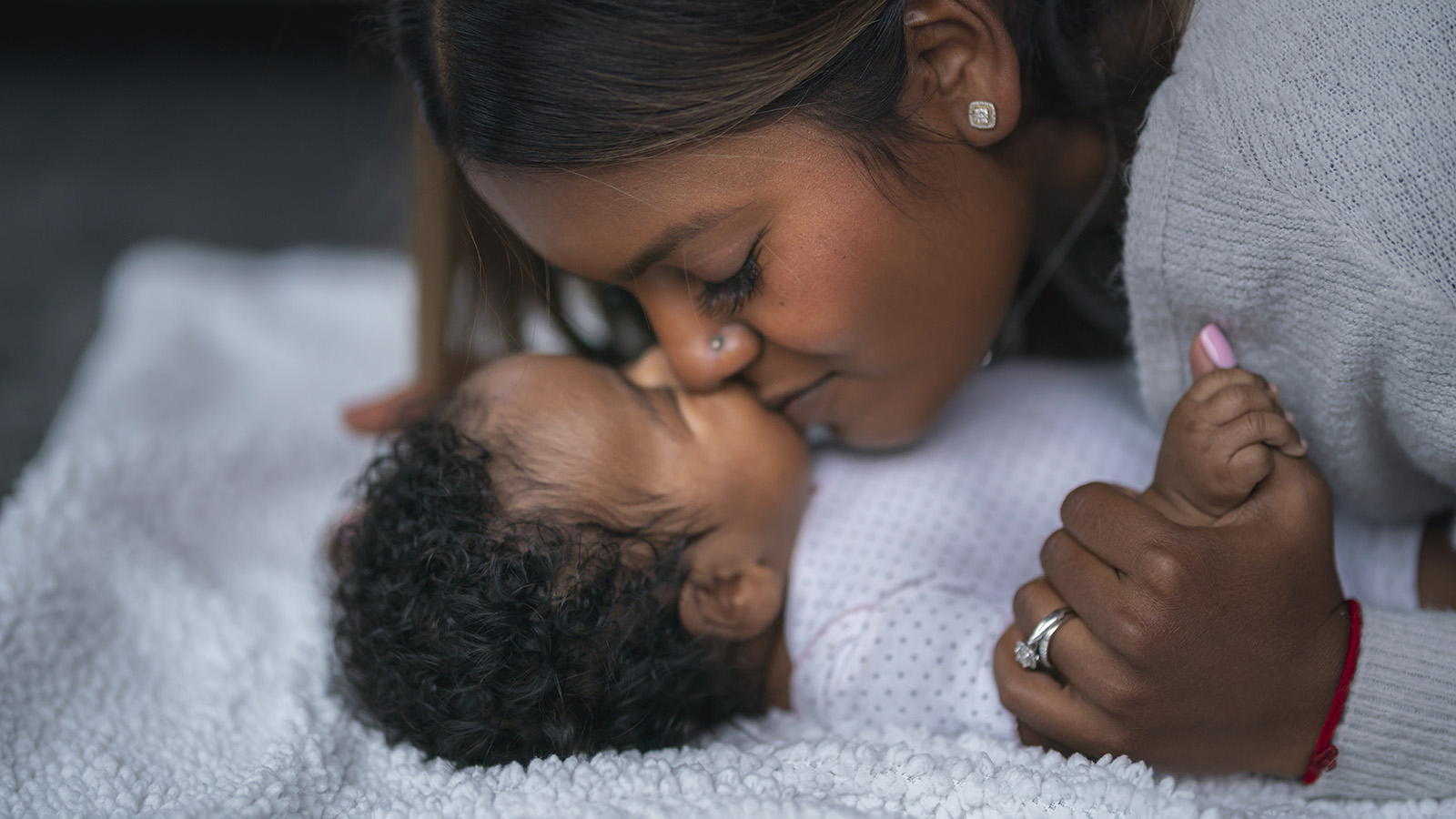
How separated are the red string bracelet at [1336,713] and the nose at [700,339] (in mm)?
510

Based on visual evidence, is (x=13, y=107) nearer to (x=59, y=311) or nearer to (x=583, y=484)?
(x=59, y=311)

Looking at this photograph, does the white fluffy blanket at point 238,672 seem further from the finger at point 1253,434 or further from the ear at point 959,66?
the ear at point 959,66

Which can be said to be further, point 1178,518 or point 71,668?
point 71,668

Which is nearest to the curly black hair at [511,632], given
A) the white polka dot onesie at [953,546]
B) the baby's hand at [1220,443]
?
the white polka dot onesie at [953,546]

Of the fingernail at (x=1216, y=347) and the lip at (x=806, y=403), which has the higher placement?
the fingernail at (x=1216, y=347)

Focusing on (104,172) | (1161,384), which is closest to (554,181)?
(1161,384)

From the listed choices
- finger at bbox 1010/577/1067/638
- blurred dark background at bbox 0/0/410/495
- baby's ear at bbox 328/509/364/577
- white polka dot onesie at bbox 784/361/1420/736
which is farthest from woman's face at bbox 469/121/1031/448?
blurred dark background at bbox 0/0/410/495

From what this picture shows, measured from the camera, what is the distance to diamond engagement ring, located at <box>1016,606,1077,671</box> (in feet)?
2.65

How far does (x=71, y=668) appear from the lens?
937 mm

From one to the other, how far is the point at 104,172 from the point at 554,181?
1.71 meters

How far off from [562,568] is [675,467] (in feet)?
0.46

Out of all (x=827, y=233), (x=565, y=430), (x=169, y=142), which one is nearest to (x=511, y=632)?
(x=565, y=430)

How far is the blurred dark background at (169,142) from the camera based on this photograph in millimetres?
1815

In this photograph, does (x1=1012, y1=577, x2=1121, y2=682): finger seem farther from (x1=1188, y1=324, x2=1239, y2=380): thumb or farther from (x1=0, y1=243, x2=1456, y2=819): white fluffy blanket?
(x1=1188, y1=324, x2=1239, y2=380): thumb
